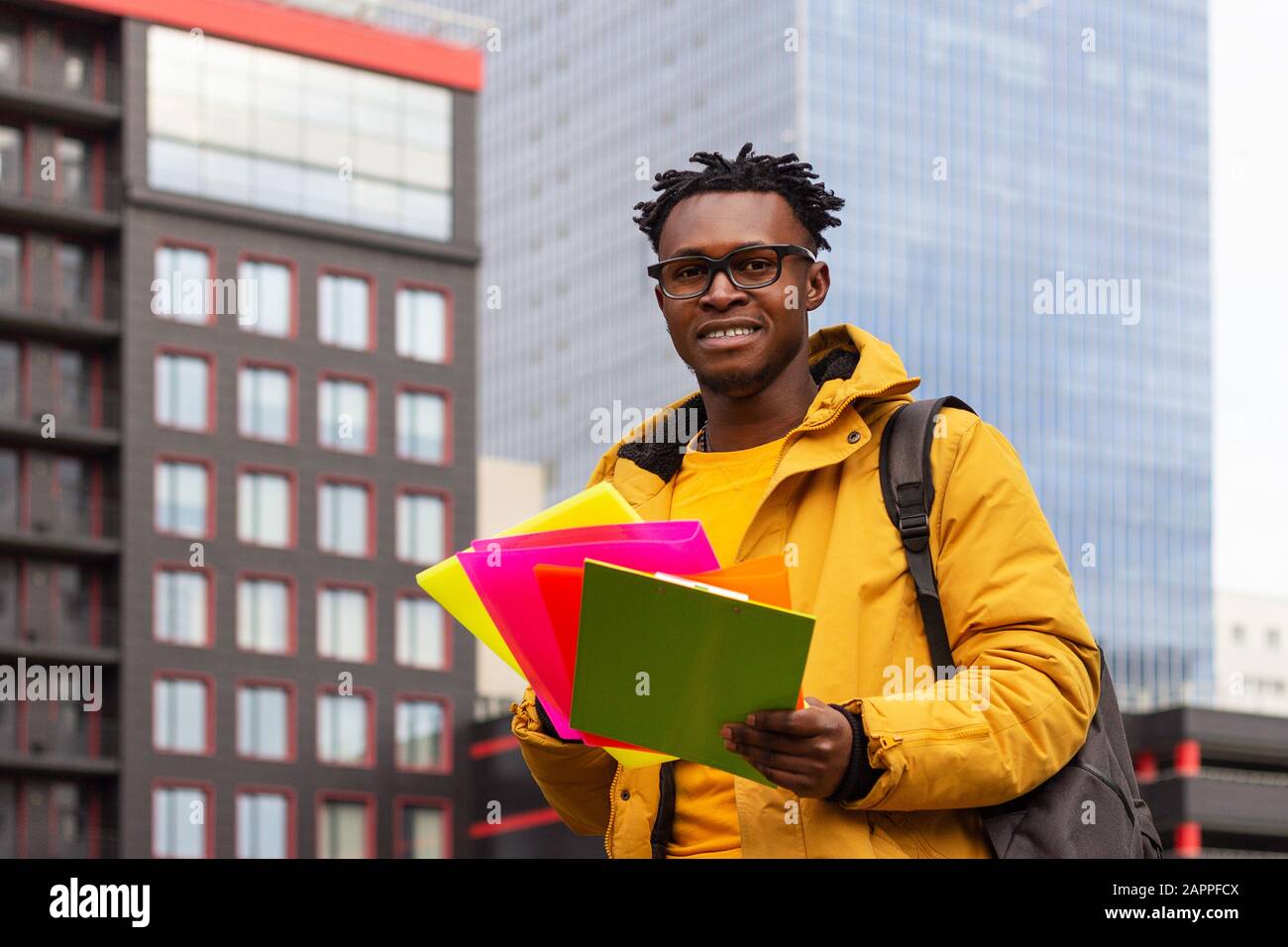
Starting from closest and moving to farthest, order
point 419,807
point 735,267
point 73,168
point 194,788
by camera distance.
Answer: point 735,267, point 194,788, point 419,807, point 73,168

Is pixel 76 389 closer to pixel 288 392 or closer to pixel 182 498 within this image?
pixel 182 498

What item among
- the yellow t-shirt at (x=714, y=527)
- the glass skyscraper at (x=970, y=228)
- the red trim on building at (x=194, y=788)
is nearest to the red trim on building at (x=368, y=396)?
the red trim on building at (x=194, y=788)

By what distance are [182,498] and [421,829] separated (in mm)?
10943

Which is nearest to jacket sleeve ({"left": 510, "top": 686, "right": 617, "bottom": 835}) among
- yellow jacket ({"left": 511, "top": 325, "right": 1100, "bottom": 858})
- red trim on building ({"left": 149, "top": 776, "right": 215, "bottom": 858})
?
yellow jacket ({"left": 511, "top": 325, "right": 1100, "bottom": 858})

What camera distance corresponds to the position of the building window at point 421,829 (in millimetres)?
56969

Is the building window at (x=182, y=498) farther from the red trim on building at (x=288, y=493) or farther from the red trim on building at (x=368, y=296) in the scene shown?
the red trim on building at (x=368, y=296)

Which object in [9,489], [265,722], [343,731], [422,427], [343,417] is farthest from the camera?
[422,427]

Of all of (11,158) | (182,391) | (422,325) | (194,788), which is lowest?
(194,788)

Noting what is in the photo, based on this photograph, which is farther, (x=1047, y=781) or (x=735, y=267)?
(x=735, y=267)

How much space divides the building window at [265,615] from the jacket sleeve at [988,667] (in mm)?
53613

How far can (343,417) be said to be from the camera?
58844mm

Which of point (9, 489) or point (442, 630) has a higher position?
point (9, 489)

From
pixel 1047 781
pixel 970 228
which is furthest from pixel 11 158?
pixel 970 228

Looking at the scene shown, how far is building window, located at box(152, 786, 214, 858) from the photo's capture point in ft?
175
